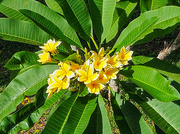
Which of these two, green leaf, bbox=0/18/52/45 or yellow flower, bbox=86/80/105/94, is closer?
yellow flower, bbox=86/80/105/94

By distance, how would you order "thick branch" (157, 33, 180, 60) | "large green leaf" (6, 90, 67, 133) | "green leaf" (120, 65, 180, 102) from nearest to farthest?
"green leaf" (120, 65, 180, 102), "large green leaf" (6, 90, 67, 133), "thick branch" (157, 33, 180, 60)

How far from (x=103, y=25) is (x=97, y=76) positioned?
1.60 feet

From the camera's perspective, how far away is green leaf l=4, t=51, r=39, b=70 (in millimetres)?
1132

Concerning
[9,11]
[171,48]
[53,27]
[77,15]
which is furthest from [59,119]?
[171,48]

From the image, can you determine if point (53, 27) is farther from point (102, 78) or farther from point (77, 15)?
point (102, 78)

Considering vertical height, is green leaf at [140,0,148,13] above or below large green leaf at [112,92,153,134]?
above

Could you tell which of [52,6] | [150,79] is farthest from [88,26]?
[150,79]

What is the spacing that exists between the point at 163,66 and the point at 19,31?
770mm

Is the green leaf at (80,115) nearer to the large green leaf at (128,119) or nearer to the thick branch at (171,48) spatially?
the large green leaf at (128,119)

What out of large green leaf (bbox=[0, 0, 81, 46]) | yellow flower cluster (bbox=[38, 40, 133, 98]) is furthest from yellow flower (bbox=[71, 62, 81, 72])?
large green leaf (bbox=[0, 0, 81, 46])

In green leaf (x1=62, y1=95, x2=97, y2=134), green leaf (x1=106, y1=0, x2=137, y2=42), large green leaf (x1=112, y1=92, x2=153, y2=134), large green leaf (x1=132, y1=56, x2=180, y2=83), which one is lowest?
large green leaf (x1=112, y1=92, x2=153, y2=134)

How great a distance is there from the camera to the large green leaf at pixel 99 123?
3.89 ft

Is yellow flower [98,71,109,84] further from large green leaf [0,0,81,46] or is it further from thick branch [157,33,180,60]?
thick branch [157,33,180,60]

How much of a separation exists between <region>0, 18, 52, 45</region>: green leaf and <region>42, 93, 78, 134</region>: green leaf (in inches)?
14.8
